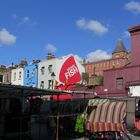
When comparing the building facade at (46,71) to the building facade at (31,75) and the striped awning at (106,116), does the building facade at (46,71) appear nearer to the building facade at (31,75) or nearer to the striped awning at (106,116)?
the building facade at (31,75)

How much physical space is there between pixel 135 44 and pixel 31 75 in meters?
24.3

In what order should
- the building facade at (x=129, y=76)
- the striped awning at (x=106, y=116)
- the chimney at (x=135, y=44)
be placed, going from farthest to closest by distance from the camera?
the chimney at (x=135, y=44)
the building facade at (x=129, y=76)
the striped awning at (x=106, y=116)

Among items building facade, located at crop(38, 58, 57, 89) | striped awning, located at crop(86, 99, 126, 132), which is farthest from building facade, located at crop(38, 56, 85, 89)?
striped awning, located at crop(86, 99, 126, 132)

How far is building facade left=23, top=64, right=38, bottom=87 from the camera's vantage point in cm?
6327

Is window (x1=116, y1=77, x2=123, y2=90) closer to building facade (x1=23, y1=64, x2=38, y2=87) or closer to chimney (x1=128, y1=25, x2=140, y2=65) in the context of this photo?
chimney (x1=128, y1=25, x2=140, y2=65)

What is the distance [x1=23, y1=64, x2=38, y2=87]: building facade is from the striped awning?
153 feet

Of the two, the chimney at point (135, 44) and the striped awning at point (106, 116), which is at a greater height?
the chimney at point (135, 44)

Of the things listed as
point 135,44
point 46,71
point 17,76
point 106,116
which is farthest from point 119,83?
point 17,76

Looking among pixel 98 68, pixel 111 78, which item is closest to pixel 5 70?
pixel 111 78

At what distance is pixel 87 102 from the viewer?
1677cm

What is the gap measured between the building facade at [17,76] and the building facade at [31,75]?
1200mm

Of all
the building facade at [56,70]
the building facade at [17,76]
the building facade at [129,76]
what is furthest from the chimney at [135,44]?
the building facade at [17,76]

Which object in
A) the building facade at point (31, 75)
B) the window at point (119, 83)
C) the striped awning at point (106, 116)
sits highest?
the building facade at point (31, 75)

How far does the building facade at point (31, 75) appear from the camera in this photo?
6327cm
